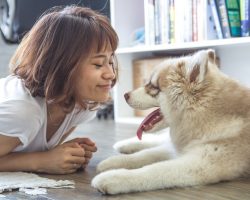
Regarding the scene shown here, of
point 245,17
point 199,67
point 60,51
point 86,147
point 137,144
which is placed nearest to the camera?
point 199,67

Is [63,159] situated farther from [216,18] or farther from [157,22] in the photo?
[157,22]

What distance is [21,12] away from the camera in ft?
Result: 9.38

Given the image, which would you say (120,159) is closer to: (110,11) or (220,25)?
(220,25)

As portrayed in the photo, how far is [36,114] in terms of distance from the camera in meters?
1.26

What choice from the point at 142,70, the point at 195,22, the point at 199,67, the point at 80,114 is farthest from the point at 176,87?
the point at 142,70

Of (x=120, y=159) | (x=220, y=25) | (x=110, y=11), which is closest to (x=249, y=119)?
(x=120, y=159)

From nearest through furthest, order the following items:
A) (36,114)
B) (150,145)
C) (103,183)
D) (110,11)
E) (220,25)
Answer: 1. (103,183)
2. (36,114)
3. (150,145)
4. (220,25)
5. (110,11)

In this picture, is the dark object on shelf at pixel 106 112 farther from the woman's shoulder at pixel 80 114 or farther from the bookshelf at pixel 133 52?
the woman's shoulder at pixel 80 114

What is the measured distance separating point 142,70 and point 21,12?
2.99ft

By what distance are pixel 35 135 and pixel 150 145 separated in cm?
47

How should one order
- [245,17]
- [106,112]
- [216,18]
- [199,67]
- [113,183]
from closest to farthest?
[113,183] → [199,67] → [245,17] → [216,18] → [106,112]

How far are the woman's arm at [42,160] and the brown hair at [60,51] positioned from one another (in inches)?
6.1

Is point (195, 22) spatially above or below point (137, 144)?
above

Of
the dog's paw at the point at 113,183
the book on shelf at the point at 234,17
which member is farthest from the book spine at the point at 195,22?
the dog's paw at the point at 113,183
